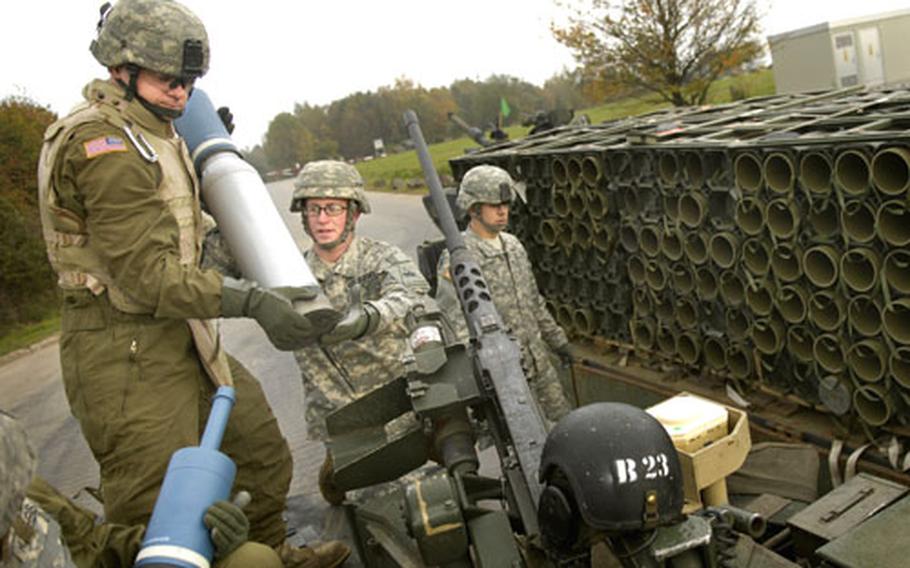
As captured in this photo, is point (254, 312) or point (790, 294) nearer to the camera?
point (254, 312)

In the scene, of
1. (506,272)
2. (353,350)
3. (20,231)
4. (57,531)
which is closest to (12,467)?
(57,531)

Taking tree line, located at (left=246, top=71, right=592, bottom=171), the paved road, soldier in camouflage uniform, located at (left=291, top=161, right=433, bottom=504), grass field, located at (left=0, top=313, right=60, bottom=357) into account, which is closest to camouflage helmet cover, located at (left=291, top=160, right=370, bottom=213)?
soldier in camouflage uniform, located at (left=291, top=161, right=433, bottom=504)

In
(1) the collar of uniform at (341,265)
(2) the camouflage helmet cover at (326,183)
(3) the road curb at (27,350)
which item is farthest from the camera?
(3) the road curb at (27,350)

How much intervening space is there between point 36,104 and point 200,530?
827 inches

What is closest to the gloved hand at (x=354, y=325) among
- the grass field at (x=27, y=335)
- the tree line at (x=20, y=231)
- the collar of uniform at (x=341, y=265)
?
the collar of uniform at (x=341, y=265)

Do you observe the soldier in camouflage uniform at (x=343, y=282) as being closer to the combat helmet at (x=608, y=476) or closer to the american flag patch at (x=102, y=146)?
the american flag patch at (x=102, y=146)

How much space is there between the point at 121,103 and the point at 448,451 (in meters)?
1.99

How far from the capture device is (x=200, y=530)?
7.70 feet

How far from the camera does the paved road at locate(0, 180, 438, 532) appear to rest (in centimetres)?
656

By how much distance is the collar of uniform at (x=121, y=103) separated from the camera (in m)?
3.41

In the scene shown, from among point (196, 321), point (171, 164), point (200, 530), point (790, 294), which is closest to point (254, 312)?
point (196, 321)

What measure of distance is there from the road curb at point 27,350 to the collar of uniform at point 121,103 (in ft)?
38.8

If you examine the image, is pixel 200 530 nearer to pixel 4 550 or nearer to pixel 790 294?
pixel 4 550

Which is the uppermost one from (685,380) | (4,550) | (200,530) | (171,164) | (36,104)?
(36,104)
